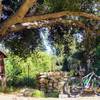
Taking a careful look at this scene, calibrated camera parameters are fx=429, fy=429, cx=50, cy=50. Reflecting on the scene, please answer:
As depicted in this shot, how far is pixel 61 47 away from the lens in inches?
794

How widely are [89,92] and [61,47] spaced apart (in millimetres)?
4324

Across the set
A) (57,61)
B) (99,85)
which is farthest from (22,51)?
(57,61)

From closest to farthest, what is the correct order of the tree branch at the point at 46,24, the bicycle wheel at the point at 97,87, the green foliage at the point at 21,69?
the bicycle wheel at the point at 97,87 < the tree branch at the point at 46,24 < the green foliage at the point at 21,69

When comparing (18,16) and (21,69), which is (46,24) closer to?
(18,16)

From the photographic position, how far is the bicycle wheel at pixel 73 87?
16.5 m

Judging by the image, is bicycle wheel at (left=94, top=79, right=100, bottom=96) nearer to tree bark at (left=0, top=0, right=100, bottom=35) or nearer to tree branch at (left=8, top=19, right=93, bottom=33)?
tree branch at (left=8, top=19, right=93, bottom=33)

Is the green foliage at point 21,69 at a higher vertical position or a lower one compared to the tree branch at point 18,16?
lower

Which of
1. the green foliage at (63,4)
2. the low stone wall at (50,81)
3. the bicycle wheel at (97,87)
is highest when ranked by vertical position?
the green foliage at (63,4)

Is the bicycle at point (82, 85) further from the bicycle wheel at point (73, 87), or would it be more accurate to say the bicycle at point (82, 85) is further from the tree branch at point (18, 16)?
the tree branch at point (18, 16)

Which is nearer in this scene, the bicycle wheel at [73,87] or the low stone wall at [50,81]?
the bicycle wheel at [73,87]

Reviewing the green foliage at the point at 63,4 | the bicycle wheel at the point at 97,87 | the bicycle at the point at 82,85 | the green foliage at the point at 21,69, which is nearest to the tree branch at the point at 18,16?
the green foliage at the point at 63,4

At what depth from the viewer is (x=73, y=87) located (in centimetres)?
1670

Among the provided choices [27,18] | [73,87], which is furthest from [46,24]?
[73,87]

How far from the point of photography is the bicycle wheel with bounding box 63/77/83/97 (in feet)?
54.0
